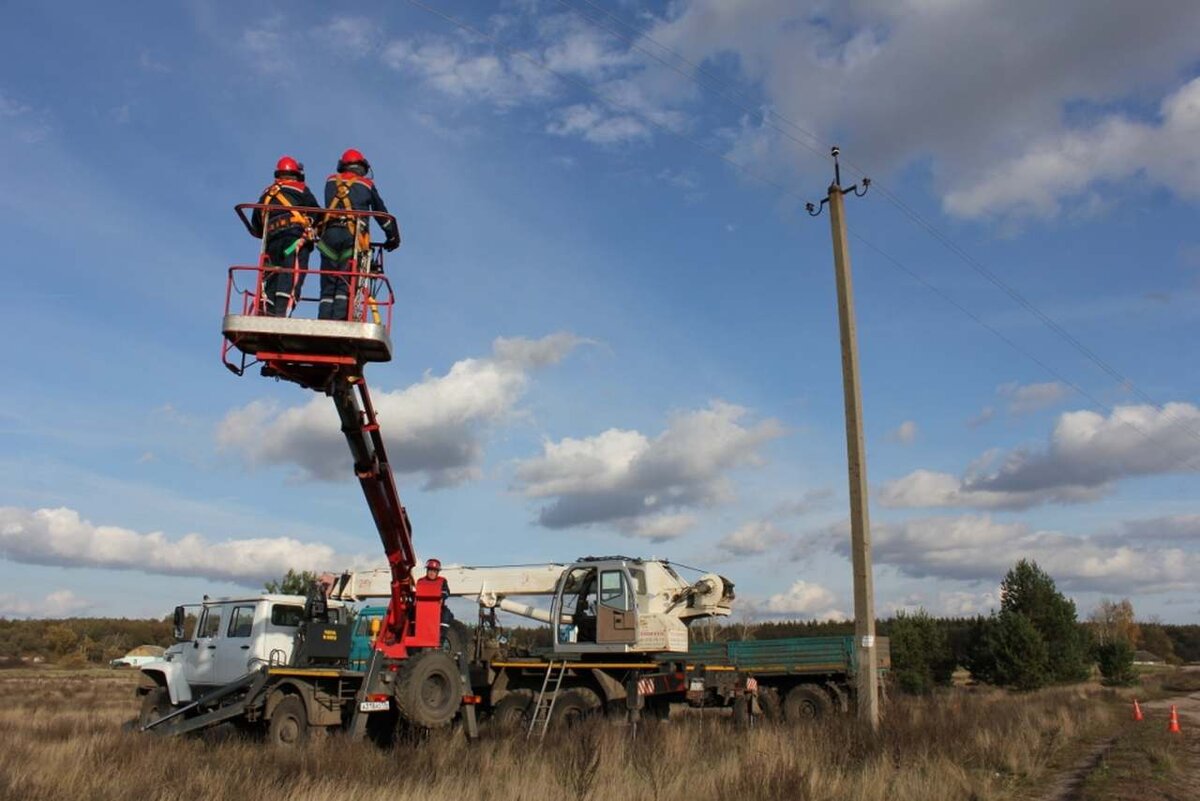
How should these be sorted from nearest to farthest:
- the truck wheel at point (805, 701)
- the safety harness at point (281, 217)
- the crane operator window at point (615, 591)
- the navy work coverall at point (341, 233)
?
the navy work coverall at point (341, 233)
the safety harness at point (281, 217)
the crane operator window at point (615, 591)
the truck wheel at point (805, 701)

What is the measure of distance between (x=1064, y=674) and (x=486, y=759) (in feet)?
123

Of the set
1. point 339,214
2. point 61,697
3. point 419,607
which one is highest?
point 339,214

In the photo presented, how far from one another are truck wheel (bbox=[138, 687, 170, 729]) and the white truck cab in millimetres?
148

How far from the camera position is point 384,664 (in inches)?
535

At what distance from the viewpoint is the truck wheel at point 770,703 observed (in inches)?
801

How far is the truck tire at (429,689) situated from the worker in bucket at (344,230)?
569cm

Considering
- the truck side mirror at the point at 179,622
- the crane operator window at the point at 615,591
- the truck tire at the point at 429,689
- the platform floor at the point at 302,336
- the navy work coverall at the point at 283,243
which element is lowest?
the truck tire at the point at 429,689

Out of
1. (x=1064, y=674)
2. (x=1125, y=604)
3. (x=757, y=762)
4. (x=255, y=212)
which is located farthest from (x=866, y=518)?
(x=1125, y=604)

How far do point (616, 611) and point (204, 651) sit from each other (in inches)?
279

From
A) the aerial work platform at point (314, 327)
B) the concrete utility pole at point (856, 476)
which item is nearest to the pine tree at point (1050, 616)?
the concrete utility pole at point (856, 476)

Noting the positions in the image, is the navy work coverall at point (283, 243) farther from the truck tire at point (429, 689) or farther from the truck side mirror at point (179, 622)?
the truck side mirror at point (179, 622)

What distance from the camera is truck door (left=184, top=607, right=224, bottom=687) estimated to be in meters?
16.1

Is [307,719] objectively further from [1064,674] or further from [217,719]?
[1064,674]

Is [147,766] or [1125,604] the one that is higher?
[1125,604]
